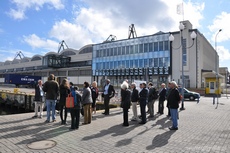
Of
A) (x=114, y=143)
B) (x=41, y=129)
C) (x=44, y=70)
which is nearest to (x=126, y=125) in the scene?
(x=114, y=143)

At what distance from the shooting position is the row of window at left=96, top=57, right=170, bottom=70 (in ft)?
142

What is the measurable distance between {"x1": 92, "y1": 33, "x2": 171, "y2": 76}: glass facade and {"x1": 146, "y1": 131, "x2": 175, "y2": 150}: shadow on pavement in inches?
1448

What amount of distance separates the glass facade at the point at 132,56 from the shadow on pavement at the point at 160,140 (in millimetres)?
36789

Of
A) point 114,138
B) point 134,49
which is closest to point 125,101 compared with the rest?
point 114,138

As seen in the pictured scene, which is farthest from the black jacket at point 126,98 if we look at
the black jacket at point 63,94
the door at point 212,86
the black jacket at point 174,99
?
the door at point 212,86

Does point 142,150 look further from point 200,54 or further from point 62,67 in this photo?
point 62,67

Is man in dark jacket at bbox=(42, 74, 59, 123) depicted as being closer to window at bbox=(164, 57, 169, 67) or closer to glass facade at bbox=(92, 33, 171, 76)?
glass facade at bbox=(92, 33, 171, 76)

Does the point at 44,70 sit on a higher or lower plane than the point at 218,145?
higher

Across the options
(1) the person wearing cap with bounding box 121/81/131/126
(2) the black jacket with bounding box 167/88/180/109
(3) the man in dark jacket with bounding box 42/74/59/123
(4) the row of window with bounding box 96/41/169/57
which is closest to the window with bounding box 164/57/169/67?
(4) the row of window with bounding box 96/41/169/57

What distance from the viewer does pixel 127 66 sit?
49625 millimetres

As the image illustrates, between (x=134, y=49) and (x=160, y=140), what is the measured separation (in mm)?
43989

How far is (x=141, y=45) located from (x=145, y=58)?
3.70 metres

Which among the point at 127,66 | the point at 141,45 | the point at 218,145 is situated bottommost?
the point at 218,145

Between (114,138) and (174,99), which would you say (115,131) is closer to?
(114,138)
